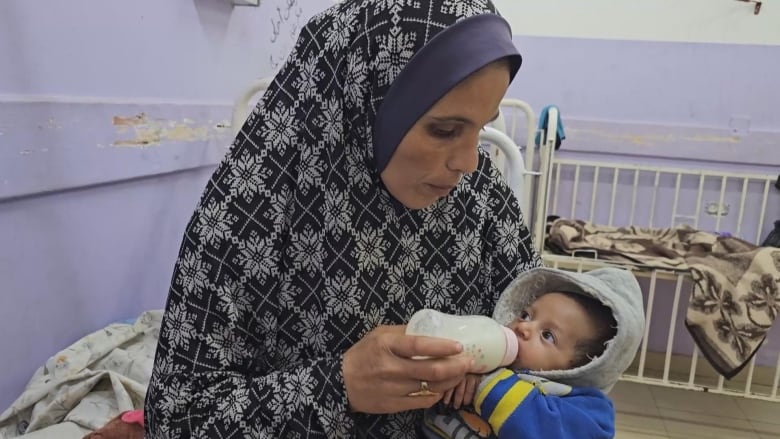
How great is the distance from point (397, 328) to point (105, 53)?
3.40ft

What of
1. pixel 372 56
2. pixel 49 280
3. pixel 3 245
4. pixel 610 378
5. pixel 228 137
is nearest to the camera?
pixel 372 56

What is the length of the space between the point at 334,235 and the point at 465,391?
1.01ft

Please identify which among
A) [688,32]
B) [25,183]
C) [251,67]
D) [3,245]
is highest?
[688,32]

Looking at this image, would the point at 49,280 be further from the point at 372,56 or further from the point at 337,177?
the point at 372,56

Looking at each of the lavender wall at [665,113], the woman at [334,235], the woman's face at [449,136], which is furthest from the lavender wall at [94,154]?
the lavender wall at [665,113]

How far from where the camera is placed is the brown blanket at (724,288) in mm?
2250

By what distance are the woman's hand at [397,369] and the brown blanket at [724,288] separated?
188 cm

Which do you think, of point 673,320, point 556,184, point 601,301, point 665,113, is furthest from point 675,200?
point 601,301

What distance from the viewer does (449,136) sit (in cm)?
81

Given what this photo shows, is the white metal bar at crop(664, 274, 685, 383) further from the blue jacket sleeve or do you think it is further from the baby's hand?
the baby's hand

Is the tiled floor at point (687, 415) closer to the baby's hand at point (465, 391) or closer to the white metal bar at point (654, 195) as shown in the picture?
the white metal bar at point (654, 195)

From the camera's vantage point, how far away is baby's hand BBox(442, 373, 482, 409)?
2.93ft

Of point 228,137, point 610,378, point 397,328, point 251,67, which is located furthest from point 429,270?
point 251,67

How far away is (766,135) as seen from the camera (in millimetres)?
2812
